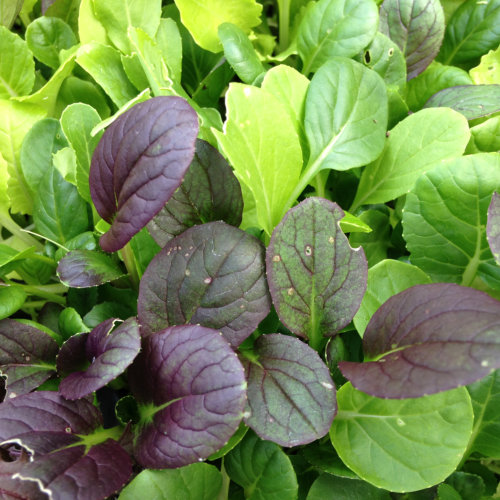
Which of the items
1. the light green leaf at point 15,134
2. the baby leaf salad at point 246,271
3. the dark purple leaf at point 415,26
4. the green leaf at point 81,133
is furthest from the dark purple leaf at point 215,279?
the dark purple leaf at point 415,26

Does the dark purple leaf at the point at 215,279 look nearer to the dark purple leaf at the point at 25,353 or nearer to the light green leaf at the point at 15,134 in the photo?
the dark purple leaf at the point at 25,353

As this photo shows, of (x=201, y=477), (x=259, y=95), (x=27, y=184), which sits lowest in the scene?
(x=201, y=477)

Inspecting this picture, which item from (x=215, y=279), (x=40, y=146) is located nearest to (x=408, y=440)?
(x=215, y=279)

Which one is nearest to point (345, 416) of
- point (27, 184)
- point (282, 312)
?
point (282, 312)

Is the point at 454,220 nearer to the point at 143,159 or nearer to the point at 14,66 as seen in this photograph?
the point at 143,159

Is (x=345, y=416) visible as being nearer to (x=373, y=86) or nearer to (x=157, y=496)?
(x=157, y=496)

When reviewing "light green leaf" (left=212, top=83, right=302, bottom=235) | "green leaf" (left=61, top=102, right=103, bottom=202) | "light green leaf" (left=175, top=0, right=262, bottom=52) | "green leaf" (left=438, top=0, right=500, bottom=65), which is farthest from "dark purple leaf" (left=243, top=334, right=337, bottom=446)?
"green leaf" (left=438, top=0, right=500, bottom=65)
